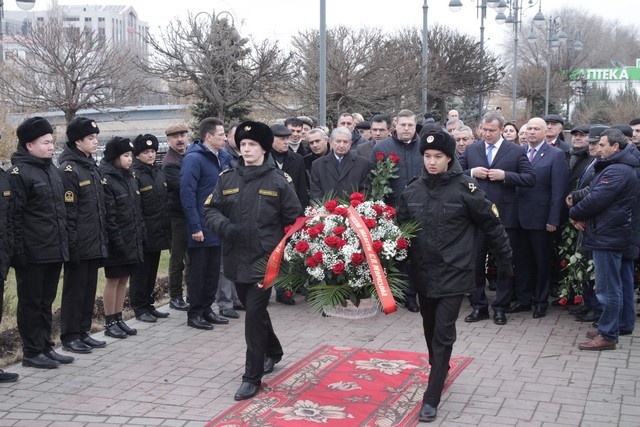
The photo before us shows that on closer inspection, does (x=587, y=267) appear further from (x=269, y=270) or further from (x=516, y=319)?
(x=269, y=270)

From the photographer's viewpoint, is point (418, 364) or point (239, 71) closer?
point (418, 364)

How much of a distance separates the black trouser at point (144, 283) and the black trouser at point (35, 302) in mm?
1666

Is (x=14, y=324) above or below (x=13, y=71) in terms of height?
below

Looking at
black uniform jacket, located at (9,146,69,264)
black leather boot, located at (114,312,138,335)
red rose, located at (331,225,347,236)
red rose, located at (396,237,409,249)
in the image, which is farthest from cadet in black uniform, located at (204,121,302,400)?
black leather boot, located at (114,312,138,335)

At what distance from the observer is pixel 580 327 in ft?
30.4

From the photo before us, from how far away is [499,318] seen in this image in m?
9.40

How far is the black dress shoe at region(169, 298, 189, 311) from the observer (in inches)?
401

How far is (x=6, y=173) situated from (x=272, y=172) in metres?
2.34

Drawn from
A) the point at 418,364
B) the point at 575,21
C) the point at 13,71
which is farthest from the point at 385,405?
the point at 575,21

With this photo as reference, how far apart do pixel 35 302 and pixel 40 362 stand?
56cm

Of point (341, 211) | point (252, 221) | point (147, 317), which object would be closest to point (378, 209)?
point (341, 211)

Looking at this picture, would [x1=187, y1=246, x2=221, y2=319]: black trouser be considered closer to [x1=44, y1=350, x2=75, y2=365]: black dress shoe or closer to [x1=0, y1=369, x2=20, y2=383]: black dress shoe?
[x1=44, y1=350, x2=75, y2=365]: black dress shoe

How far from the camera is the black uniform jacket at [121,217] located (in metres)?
8.48

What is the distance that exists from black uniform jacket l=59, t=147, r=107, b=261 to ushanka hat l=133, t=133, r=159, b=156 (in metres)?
1.16
